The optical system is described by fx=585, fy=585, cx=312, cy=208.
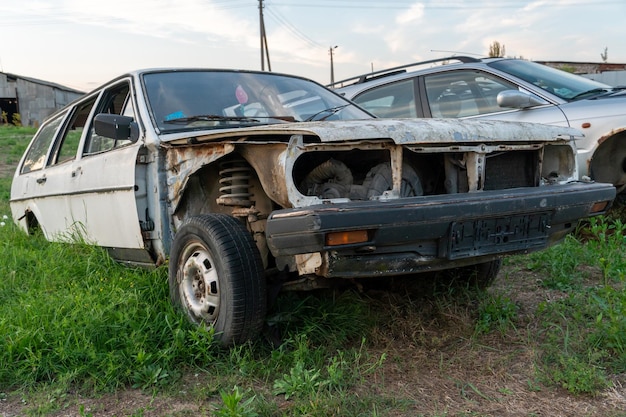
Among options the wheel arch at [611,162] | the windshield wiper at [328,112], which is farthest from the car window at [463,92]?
the windshield wiper at [328,112]

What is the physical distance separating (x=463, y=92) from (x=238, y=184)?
3.33 m

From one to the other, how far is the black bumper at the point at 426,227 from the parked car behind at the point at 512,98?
7.02 feet

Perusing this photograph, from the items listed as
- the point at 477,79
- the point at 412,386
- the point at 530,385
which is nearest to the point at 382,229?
the point at 412,386

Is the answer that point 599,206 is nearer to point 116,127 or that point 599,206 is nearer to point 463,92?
point 463,92

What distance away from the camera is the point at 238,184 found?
2969 millimetres

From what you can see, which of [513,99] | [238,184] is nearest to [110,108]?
[238,184]

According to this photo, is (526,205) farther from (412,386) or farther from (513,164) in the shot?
(412,386)

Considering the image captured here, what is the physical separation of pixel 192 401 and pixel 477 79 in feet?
13.7

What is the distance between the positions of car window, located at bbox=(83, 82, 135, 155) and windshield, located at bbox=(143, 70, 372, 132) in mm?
271

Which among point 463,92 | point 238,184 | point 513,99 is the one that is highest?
point 463,92

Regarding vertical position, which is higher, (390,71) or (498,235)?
(390,71)

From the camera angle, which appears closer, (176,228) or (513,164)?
(513,164)

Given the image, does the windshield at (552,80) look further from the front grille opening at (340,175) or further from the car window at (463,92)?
the front grille opening at (340,175)

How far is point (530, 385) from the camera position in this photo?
255 centimetres
